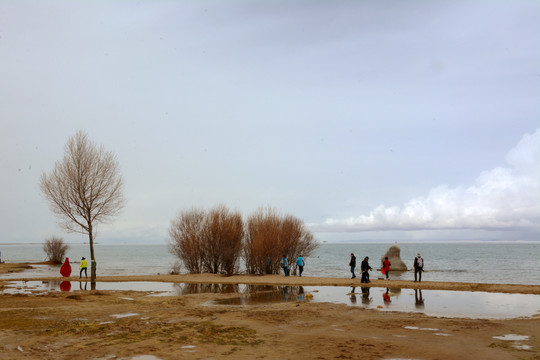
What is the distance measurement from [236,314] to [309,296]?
19.2 ft

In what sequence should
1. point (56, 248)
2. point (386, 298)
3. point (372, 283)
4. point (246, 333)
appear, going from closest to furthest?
point (246, 333) → point (386, 298) → point (372, 283) → point (56, 248)

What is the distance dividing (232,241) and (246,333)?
82.0 feet

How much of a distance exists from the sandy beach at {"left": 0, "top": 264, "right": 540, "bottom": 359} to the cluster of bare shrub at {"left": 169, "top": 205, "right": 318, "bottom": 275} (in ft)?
A: 58.9

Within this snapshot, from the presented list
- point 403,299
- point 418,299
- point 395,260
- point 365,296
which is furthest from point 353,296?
point 395,260

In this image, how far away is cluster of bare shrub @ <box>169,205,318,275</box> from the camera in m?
36.1

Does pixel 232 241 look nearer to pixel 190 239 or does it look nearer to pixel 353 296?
pixel 190 239

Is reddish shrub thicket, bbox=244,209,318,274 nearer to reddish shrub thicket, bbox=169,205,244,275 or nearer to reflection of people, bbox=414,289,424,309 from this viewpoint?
reddish shrub thicket, bbox=169,205,244,275

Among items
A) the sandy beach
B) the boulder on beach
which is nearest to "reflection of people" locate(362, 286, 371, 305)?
the sandy beach

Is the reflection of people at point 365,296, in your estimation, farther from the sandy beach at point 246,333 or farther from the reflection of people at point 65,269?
the reflection of people at point 65,269

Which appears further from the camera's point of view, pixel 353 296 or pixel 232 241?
pixel 232 241

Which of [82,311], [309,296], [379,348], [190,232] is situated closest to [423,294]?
[309,296]

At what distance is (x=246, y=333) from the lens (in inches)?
468

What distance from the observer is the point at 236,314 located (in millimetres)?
15188

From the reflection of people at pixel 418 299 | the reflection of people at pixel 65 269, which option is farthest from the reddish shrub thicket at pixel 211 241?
the reflection of people at pixel 418 299
